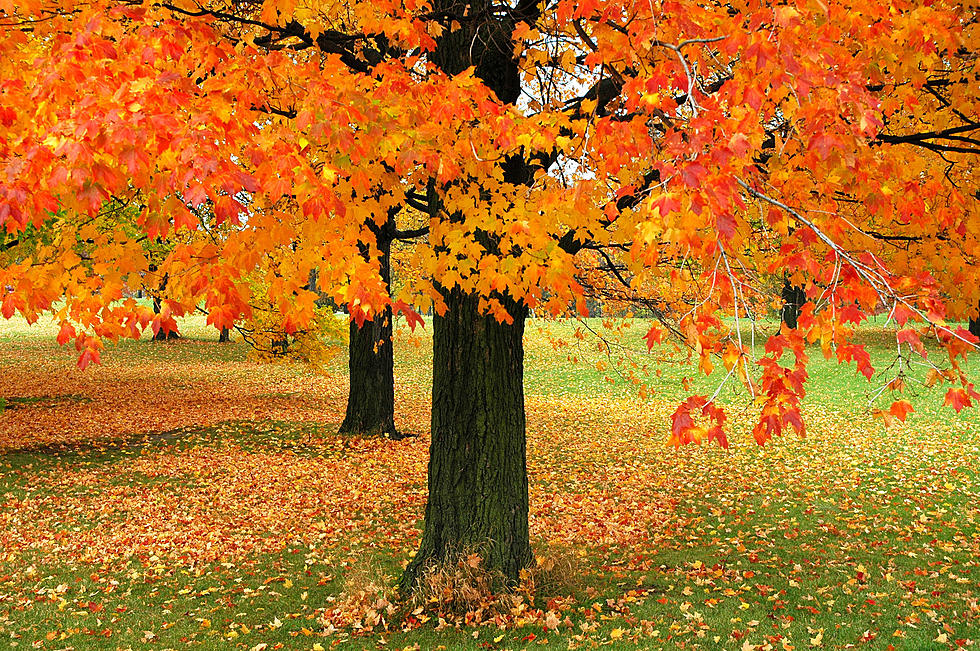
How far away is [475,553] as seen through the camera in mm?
6172

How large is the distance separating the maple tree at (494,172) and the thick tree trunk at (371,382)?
7.12m

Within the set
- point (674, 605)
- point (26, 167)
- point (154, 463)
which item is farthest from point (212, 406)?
point (26, 167)

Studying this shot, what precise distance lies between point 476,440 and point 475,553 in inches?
40.4

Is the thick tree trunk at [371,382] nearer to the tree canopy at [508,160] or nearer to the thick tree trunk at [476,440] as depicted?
the thick tree trunk at [476,440]

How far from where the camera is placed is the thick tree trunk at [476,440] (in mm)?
6109

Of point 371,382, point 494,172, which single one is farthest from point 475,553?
point 371,382

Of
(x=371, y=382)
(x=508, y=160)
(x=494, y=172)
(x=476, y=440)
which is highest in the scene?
(x=508, y=160)

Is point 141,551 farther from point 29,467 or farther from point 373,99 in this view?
point 373,99

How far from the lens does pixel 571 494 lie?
33.7 ft

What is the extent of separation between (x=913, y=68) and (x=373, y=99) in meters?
3.87

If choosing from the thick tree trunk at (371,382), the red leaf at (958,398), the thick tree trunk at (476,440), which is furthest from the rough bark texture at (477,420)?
the thick tree trunk at (371,382)

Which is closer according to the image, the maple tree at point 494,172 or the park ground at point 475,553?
the maple tree at point 494,172

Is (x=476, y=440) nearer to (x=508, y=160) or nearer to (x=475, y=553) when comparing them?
(x=475, y=553)

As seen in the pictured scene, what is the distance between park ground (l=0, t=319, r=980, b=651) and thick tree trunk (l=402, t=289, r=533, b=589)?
0.90 feet
